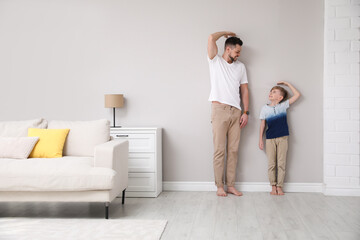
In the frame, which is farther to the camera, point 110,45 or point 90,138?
point 110,45

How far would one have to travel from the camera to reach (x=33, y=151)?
381 cm

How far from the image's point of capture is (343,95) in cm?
433

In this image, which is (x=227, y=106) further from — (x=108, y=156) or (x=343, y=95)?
(x=108, y=156)

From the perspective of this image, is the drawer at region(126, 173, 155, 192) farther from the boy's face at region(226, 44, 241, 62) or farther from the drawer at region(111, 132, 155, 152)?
the boy's face at region(226, 44, 241, 62)

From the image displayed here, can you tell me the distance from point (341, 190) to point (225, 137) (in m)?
1.40

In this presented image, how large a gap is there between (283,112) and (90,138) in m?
2.14

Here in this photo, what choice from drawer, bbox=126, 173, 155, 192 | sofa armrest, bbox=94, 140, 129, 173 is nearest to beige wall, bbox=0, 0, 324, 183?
drawer, bbox=126, 173, 155, 192

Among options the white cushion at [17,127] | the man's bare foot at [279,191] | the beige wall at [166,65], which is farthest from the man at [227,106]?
the white cushion at [17,127]

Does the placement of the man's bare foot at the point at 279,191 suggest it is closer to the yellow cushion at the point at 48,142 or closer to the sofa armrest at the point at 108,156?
the sofa armrest at the point at 108,156

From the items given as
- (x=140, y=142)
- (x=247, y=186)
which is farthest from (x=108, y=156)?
(x=247, y=186)

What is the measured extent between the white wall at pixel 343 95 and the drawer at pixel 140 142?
78.2 inches

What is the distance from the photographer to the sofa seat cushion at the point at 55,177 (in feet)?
10.7

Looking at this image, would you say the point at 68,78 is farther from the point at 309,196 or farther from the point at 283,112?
the point at 309,196

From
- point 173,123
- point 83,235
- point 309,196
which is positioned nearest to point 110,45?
point 173,123
